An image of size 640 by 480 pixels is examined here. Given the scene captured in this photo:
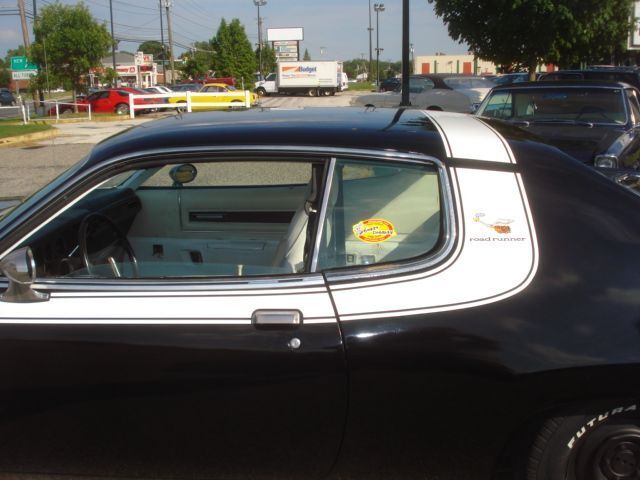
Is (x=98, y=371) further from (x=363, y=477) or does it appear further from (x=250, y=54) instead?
(x=250, y=54)

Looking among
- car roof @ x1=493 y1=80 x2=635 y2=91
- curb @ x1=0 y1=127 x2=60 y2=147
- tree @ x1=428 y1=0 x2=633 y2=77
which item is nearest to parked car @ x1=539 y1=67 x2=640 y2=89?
tree @ x1=428 y1=0 x2=633 y2=77

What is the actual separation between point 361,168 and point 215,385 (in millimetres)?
903

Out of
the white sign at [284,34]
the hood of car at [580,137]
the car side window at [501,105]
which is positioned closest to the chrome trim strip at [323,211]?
the hood of car at [580,137]

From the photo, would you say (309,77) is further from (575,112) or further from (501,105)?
(575,112)

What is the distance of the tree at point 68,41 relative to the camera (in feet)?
107

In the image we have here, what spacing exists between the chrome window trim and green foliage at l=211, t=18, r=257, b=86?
57.8m

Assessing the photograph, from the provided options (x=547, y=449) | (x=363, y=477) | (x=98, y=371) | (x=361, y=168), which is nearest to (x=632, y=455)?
(x=547, y=449)

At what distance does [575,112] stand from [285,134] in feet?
→ 22.1

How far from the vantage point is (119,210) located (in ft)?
11.2

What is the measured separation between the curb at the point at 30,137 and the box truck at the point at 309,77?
3345 centimetres

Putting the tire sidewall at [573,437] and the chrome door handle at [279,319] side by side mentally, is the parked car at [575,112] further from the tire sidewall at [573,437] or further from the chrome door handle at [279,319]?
the chrome door handle at [279,319]

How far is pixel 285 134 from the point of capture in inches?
97.2

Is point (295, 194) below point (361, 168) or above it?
below

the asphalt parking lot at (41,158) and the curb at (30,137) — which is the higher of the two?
the curb at (30,137)
